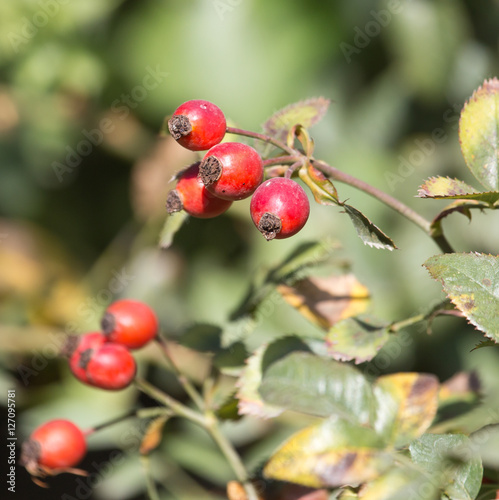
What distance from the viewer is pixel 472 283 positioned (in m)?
0.75

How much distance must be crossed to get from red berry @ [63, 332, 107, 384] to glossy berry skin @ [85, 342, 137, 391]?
Result: 12 millimetres

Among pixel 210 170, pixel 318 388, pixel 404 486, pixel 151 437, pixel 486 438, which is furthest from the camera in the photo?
pixel 151 437

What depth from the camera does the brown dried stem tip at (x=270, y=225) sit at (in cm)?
76

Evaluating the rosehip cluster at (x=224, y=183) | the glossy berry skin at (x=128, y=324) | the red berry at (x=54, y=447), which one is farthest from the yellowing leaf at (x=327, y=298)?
the red berry at (x=54, y=447)

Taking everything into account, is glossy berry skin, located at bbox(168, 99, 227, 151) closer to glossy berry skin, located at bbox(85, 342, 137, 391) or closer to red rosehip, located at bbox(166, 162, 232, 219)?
red rosehip, located at bbox(166, 162, 232, 219)

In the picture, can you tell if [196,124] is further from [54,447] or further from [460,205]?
[54,447]

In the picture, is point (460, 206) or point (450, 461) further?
point (460, 206)

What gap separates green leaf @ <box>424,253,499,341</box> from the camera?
2.41 ft

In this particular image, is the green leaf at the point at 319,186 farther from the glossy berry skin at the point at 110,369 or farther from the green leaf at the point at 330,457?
the glossy berry skin at the point at 110,369

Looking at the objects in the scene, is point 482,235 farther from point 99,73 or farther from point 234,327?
point 99,73

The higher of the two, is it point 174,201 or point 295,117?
point 295,117

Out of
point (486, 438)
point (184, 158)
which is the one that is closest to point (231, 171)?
point (486, 438)

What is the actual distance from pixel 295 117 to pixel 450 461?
0.53 meters

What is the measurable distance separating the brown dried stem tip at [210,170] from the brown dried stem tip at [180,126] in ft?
0.20
